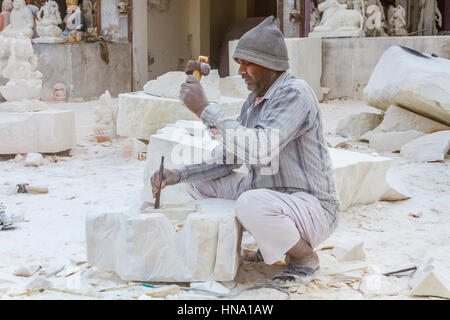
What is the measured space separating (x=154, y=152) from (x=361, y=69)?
6511mm

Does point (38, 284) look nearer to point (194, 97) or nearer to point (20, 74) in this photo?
point (194, 97)

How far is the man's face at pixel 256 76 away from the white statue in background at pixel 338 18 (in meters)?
8.25

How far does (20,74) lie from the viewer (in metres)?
7.03

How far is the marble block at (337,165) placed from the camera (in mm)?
4105

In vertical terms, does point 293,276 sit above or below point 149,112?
below

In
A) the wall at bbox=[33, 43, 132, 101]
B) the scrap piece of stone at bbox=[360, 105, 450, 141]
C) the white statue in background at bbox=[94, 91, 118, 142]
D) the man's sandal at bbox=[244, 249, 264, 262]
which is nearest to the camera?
the man's sandal at bbox=[244, 249, 264, 262]

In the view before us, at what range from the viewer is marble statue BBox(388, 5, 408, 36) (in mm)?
12328

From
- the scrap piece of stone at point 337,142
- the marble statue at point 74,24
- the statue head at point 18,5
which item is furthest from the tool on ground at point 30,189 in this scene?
the statue head at point 18,5

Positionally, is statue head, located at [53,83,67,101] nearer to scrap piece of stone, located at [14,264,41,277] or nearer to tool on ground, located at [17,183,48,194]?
tool on ground, located at [17,183,48,194]

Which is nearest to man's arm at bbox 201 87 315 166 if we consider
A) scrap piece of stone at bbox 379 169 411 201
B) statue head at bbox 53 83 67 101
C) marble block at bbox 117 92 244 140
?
scrap piece of stone at bbox 379 169 411 201

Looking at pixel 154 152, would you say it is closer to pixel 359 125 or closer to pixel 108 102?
pixel 108 102

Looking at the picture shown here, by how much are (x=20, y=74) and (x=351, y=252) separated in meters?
5.03

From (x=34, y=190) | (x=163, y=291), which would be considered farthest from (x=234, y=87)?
(x=163, y=291)

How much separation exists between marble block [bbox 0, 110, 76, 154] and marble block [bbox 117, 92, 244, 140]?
0.75 m
